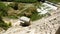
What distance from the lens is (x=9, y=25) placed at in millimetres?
13359

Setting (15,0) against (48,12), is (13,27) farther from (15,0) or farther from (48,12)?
(15,0)

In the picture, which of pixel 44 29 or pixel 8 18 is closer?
pixel 44 29

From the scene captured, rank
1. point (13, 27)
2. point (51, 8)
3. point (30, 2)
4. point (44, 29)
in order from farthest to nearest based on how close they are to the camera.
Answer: point (30, 2) → point (51, 8) → point (13, 27) → point (44, 29)

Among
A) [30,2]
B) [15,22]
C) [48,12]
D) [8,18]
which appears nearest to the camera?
[15,22]

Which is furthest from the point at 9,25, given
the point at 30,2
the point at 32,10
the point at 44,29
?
the point at 30,2

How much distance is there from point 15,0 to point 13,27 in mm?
7915

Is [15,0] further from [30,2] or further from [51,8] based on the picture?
[51,8]

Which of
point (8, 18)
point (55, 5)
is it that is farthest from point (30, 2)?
point (8, 18)

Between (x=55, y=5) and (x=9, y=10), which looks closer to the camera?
(x=9, y=10)

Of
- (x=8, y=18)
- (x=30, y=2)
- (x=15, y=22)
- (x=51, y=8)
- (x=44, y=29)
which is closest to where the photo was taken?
(x=44, y=29)

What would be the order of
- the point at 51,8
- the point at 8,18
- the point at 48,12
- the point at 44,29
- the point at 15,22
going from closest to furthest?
1. the point at 44,29
2. the point at 15,22
3. the point at 8,18
4. the point at 48,12
5. the point at 51,8

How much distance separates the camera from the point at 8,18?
50.9 ft

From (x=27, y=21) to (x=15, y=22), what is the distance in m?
1.40

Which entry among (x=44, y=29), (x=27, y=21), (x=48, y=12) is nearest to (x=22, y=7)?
(x=48, y=12)
